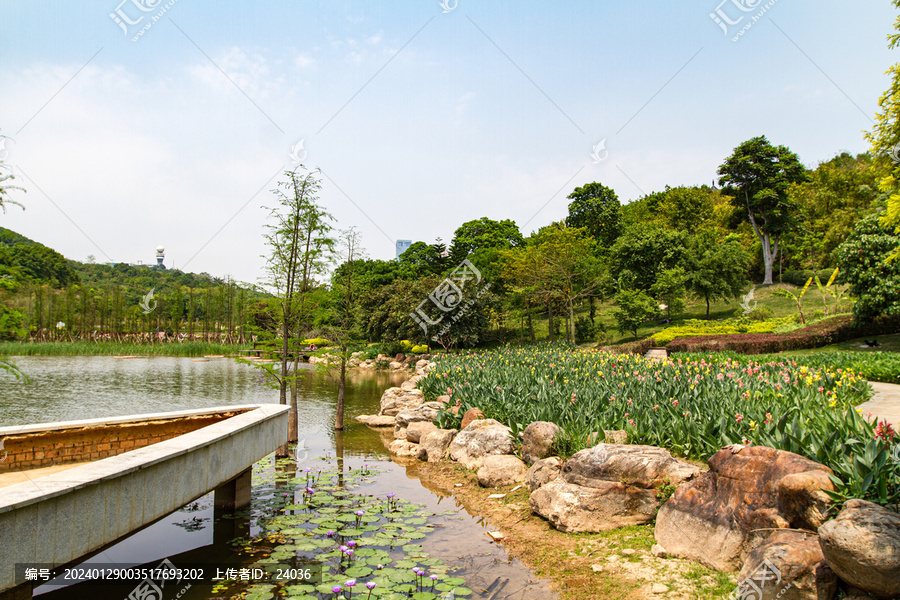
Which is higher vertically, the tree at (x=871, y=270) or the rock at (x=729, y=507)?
the tree at (x=871, y=270)

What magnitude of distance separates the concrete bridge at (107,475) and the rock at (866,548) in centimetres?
467

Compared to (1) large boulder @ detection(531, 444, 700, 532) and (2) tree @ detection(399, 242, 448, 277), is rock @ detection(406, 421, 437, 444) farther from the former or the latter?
(2) tree @ detection(399, 242, 448, 277)

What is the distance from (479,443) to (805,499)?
5.09 meters

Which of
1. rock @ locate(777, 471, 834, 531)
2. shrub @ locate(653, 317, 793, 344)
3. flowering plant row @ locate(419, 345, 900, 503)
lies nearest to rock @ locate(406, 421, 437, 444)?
flowering plant row @ locate(419, 345, 900, 503)

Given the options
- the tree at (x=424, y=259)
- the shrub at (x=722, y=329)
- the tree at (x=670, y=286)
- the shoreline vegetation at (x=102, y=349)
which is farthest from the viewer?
the tree at (x=424, y=259)

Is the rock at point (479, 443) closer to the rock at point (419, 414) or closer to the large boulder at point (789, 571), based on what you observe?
the rock at point (419, 414)

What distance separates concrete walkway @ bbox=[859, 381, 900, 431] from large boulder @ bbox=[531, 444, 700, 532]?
3.44 m

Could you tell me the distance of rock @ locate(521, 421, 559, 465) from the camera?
22.3ft

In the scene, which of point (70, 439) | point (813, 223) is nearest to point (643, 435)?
point (70, 439)

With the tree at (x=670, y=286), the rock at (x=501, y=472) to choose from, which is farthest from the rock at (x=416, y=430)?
the tree at (x=670, y=286)

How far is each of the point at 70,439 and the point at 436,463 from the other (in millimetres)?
5417

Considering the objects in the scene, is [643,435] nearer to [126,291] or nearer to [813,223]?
[813,223]

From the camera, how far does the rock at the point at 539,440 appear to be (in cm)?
679

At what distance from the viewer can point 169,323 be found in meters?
48.2
